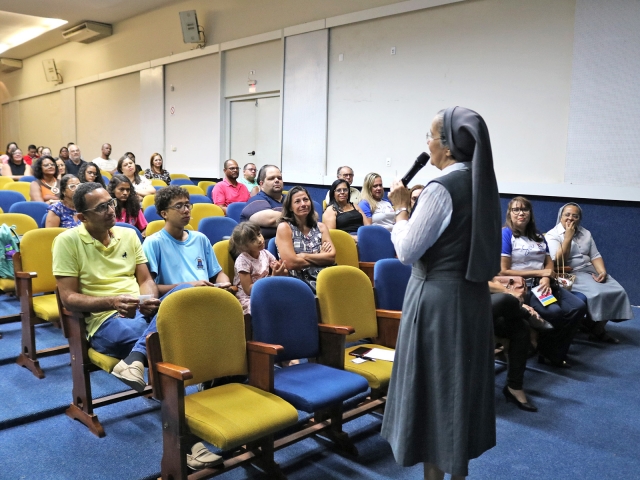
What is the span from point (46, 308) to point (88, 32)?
10556mm

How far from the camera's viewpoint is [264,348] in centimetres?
230

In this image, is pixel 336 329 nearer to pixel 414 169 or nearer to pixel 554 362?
pixel 414 169

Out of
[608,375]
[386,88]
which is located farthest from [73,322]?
[386,88]

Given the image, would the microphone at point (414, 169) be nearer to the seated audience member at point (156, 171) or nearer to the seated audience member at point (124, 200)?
the seated audience member at point (124, 200)

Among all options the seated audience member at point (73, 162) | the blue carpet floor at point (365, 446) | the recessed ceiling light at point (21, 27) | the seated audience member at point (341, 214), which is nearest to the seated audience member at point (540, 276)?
the blue carpet floor at point (365, 446)

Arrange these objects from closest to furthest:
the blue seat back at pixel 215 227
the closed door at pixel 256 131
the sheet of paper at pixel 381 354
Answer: the sheet of paper at pixel 381 354 → the blue seat back at pixel 215 227 → the closed door at pixel 256 131

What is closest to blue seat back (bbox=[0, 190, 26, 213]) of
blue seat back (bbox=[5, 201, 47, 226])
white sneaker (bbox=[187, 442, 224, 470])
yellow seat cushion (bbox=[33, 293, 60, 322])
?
blue seat back (bbox=[5, 201, 47, 226])

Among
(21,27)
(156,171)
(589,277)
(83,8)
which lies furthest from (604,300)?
(21,27)

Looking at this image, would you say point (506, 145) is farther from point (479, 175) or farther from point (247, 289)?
point (479, 175)

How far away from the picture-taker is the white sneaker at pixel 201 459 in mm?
2105

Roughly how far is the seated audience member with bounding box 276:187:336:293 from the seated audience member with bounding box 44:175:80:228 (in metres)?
1.63

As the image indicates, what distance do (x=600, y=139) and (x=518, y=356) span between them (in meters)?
2.99

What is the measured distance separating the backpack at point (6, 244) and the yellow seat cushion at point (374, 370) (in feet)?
7.49

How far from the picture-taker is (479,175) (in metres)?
1.64
